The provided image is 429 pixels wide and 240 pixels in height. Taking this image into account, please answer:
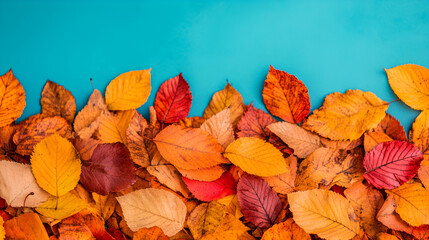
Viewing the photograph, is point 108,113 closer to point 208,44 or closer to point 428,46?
point 208,44

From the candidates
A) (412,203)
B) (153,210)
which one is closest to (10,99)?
(153,210)

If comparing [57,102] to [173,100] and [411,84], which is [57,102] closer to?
[173,100]

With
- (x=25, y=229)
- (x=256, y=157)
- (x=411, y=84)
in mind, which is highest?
(x=411, y=84)

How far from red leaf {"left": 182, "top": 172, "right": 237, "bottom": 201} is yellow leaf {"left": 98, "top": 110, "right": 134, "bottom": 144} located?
0.42 ft

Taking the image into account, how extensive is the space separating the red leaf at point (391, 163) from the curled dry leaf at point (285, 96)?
13cm

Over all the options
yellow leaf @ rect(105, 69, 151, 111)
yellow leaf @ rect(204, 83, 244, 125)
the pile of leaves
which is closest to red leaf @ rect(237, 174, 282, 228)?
the pile of leaves

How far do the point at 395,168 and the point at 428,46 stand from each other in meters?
0.23

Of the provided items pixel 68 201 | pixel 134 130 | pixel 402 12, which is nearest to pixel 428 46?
pixel 402 12

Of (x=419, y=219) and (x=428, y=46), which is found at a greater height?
(x=428, y=46)

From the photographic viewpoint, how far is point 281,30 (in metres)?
0.60

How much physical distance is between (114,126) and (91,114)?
45 millimetres

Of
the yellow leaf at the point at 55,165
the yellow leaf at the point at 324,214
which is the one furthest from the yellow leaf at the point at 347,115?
the yellow leaf at the point at 55,165

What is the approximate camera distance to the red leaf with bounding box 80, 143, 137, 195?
521mm

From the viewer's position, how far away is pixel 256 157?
21.0 inches
